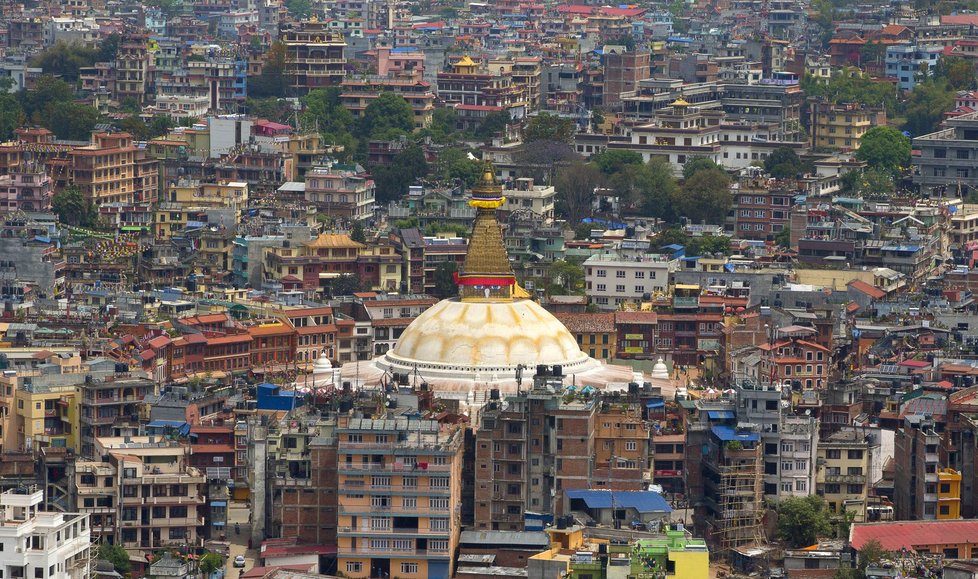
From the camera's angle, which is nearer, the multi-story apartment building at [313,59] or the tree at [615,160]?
the tree at [615,160]

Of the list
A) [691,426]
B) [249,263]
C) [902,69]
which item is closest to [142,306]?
[249,263]

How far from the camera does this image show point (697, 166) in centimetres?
12862

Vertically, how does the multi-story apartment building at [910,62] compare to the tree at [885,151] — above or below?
above

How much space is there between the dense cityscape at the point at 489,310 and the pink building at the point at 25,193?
15 centimetres

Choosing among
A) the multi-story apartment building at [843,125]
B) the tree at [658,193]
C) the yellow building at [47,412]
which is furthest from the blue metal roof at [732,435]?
the multi-story apartment building at [843,125]

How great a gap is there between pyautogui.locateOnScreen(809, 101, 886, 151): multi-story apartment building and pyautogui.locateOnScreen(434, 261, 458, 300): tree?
39488 mm

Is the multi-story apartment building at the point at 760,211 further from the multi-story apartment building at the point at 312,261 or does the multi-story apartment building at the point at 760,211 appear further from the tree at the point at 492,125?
the tree at the point at 492,125

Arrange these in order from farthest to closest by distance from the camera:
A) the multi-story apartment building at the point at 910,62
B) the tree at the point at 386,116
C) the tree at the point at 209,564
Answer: the multi-story apartment building at the point at 910,62
the tree at the point at 386,116
the tree at the point at 209,564

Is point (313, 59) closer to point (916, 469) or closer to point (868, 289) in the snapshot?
point (868, 289)

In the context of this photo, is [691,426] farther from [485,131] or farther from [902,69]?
[902,69]

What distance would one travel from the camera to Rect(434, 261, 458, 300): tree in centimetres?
10403

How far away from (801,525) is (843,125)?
230 ft

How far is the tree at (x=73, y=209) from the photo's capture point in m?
119

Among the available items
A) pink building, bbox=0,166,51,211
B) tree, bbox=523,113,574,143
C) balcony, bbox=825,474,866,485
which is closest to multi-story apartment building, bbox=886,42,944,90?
tree, bbox=523,113,574,143
